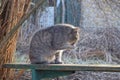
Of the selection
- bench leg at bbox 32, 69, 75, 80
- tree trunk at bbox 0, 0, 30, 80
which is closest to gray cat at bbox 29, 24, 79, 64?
bench leg at bbox 32, 69, 75, 80

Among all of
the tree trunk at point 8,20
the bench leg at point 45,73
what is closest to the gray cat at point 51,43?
the bench leg at point 45,73

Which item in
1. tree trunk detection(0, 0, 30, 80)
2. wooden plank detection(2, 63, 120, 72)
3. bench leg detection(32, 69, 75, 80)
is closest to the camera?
wooden plank detection(2, 63, 120, 72)

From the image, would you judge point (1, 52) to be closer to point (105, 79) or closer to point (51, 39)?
point (51, 39)

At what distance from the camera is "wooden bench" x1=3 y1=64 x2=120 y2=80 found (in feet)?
11.6

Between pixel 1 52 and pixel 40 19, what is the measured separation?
397 centimetres

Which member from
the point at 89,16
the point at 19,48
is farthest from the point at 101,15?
the point at 19,48

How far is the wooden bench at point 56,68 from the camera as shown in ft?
11.6

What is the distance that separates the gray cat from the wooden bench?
0.11 meters

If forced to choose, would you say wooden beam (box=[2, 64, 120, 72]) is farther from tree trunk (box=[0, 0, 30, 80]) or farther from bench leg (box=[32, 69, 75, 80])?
tree trunk (box=[0, 0, 30, 80])

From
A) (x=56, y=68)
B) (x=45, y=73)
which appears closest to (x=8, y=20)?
(x=45, y=73)

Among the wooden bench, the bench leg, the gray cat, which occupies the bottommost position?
the bench leg

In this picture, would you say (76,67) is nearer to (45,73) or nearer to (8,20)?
(45,73)

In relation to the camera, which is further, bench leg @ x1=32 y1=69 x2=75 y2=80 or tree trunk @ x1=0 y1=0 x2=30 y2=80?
tree trunk @ x1=0 y1=0 x2=30 y2=80

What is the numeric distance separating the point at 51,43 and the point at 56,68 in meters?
0.35
